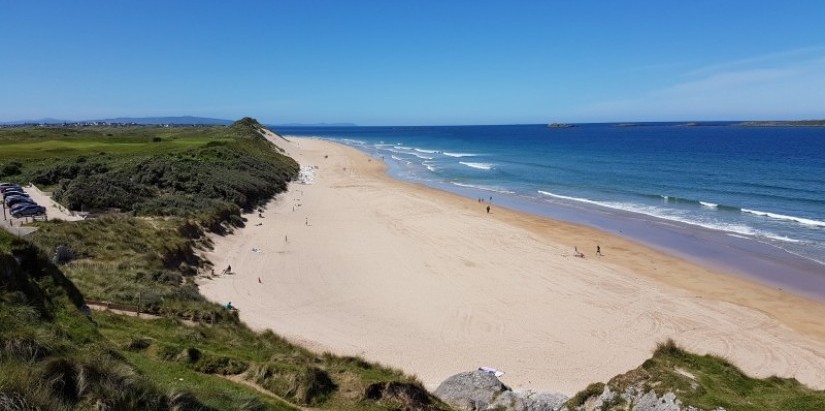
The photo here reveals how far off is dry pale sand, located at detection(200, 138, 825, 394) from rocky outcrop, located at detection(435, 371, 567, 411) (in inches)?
78.1

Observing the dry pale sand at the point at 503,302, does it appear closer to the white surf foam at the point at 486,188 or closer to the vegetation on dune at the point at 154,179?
the vegetation on dune at the point at 154,179

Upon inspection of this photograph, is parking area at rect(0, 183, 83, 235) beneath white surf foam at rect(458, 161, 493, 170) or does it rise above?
above

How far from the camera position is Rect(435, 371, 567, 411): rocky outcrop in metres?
10.2

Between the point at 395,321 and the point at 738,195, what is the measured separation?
3886 cm

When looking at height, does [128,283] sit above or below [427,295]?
above

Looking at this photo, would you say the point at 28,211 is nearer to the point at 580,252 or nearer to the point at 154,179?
the point at 154,179

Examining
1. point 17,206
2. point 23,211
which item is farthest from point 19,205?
point 23,211

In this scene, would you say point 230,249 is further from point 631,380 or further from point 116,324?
point 631,380

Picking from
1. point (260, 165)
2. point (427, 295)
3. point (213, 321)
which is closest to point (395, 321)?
point (427, 295)

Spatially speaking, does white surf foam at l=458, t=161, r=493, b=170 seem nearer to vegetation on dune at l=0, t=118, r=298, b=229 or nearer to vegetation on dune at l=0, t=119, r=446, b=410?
vegetation on dune at l=0, t=118, r=298, b=229

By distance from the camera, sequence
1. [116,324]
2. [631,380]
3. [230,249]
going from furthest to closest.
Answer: [230,249] → [116,324] → [631,380]

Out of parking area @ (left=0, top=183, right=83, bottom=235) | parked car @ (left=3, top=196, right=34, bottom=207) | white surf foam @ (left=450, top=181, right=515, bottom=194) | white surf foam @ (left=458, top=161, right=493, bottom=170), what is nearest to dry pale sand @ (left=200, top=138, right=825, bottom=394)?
parking area @ (left=0, top=183, right=83, bottom=235)

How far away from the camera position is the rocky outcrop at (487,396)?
1023cm

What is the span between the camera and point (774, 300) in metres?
20.7
